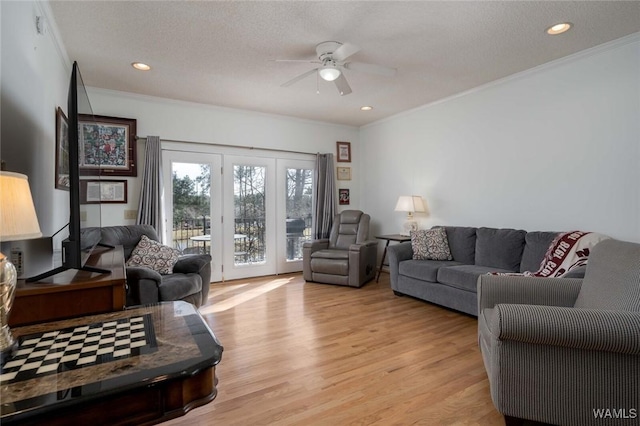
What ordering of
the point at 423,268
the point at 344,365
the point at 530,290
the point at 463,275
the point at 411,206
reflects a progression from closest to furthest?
the point at 530,290 → the point at 344,365 → the point at 463,275 → the point at 423,268 → the point at 411,206

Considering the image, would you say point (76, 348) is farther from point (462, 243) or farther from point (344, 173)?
point (344, 173)

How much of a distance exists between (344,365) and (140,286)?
1.75 meters

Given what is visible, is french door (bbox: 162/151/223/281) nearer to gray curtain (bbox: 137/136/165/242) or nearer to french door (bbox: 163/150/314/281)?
french door (bbox: 163/150/314/281)

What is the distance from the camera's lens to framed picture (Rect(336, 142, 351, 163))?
231 inches

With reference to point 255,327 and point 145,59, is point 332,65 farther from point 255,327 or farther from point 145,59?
point 255,327

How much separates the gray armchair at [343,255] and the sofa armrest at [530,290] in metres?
2.38

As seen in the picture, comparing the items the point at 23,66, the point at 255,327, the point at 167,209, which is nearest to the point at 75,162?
the point at 23,66

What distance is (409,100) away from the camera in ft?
14.8

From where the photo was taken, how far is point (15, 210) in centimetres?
110

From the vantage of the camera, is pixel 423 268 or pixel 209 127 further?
pixel 209 127

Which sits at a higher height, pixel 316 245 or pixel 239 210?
pixel 239 210

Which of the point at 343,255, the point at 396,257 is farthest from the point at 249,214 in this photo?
the point at 396,257

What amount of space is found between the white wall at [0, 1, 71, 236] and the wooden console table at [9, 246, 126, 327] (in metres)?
0.70

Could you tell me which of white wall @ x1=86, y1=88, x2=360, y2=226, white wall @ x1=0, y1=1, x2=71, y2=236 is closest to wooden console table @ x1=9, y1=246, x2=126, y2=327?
white wall @ x1=0, y1=1, x2=71, y2=236
